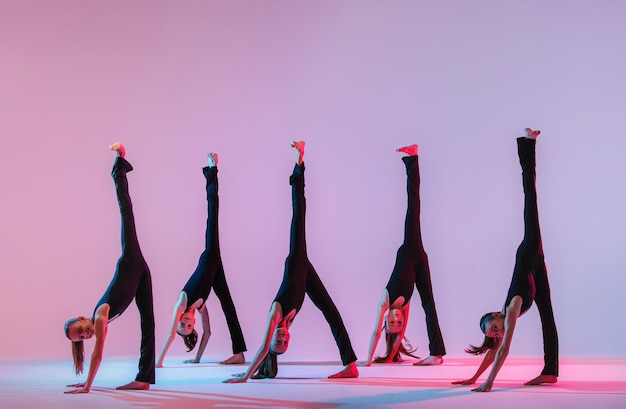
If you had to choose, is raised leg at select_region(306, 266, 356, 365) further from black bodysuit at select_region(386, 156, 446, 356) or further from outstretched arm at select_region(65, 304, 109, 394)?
outstretched arm at select_region(65, 304, 109, 394)

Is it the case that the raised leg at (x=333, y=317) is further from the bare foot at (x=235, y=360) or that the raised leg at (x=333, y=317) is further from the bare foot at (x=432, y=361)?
the bare foot at (x=235, y=360)

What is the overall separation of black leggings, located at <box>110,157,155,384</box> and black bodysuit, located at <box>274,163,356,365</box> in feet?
3.43

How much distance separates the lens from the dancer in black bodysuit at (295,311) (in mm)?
6113

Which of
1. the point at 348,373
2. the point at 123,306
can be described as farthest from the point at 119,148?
the point at 348,373

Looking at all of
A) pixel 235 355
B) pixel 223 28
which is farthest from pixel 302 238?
pixel 223 28

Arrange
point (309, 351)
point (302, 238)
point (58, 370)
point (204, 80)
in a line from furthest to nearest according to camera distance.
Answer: point (204, 80) → point (309, 351) → point (58, 370) → point (302, 238)

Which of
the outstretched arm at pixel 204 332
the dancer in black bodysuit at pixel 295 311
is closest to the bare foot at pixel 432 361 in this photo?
the dancer in black bodysuit at pixel 295 311

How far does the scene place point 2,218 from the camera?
9273mm

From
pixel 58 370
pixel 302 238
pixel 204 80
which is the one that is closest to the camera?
pixel 302 238

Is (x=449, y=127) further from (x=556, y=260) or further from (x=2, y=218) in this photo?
(x=2, y=218)

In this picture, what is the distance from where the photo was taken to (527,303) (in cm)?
576

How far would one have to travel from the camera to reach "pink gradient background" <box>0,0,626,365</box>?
886cm

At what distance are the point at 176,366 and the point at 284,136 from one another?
3.14m

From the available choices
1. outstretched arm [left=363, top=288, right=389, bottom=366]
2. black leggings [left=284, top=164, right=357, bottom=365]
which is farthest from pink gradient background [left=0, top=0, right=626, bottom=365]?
black leggings [left=284, top=164, right=357, bottom=365]
